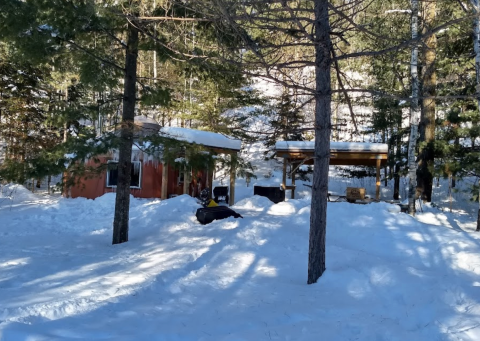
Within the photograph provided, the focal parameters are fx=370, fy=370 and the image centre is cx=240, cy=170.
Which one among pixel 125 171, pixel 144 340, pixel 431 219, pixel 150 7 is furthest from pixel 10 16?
pixel 431 219

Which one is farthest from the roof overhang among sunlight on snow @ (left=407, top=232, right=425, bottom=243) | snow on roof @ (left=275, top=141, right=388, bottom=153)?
sunlight on snow @ (left=407, top=232, right=425, bottom=243)

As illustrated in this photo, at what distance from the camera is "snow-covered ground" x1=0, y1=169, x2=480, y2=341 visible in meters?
3.38

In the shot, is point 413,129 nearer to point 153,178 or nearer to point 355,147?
point 355,147

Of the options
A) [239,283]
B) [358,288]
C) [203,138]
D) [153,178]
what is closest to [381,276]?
[358,288]

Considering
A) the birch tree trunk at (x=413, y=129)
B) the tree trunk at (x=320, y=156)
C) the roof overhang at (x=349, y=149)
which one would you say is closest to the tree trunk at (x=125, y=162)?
the tree trunk at (x=320, y=156)

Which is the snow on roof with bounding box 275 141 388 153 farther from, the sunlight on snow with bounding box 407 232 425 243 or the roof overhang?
the sunlight on snow with bounding box 407 232 425 243

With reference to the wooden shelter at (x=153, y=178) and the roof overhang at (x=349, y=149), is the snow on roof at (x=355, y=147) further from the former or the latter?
the wooden shelter at (x=153, y=178)

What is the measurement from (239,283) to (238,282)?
0.16 ft

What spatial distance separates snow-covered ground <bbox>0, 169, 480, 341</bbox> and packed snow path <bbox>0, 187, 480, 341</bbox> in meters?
0.02

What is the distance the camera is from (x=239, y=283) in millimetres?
5328

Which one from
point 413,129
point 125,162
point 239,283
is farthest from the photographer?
point 413,129

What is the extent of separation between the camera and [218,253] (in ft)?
22.5

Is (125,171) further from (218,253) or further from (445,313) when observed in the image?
(445,313)

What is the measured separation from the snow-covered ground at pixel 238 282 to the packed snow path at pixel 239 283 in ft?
0.06
